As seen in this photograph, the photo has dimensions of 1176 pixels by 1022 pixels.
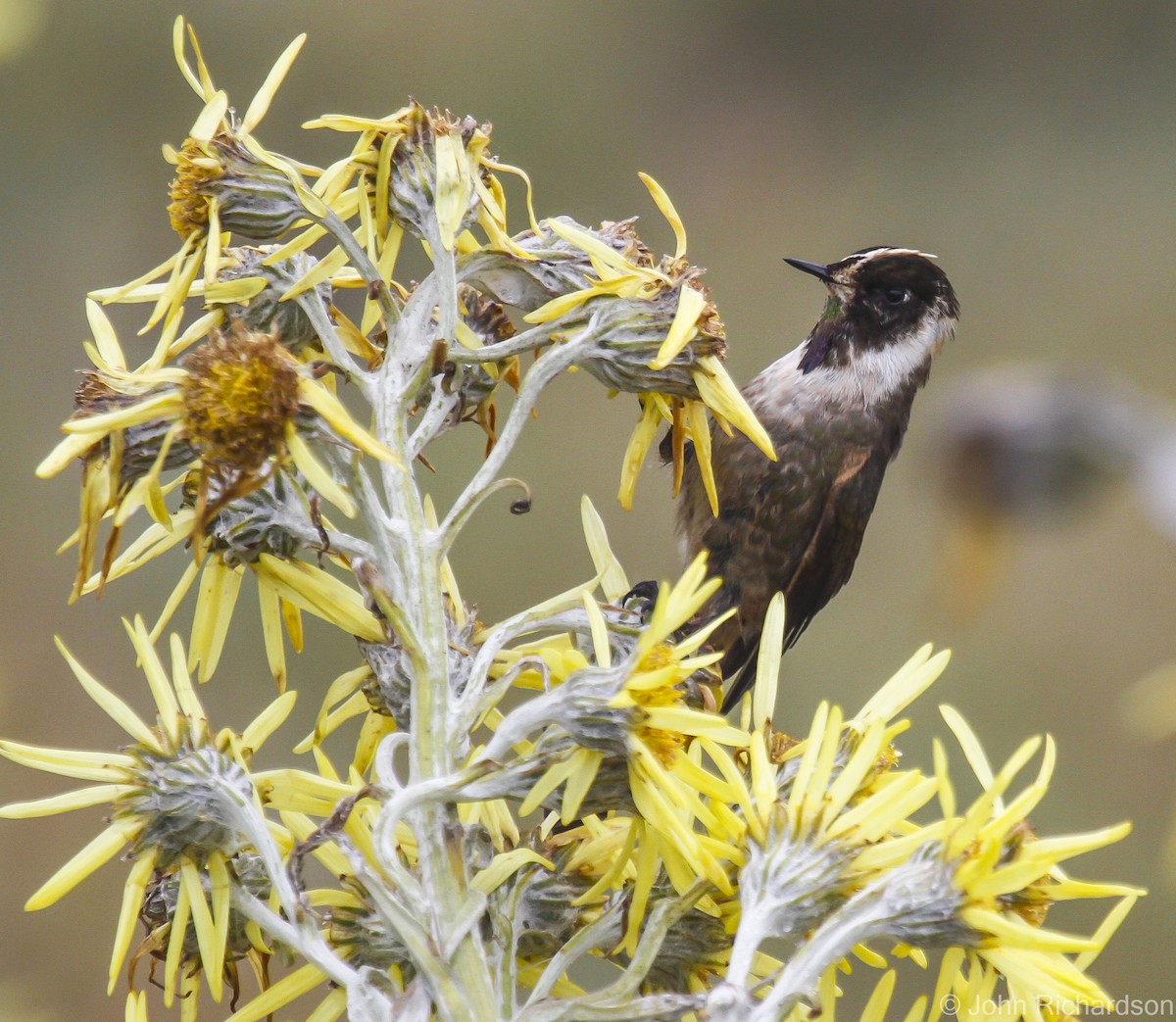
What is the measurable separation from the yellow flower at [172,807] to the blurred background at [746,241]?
2.44 metres

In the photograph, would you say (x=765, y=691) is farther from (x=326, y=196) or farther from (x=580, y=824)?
(x=326, y=196)

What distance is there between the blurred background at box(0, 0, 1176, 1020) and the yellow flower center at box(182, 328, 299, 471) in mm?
2729

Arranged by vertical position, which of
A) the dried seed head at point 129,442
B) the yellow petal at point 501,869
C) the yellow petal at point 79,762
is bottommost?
the yellow petal at point 501,869

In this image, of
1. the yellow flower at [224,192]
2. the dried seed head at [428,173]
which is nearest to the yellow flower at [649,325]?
the dried seed head at [428,173]

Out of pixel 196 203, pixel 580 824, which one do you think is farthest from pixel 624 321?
pixel 580 824

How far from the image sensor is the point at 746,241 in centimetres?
654

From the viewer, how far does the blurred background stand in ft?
15.4

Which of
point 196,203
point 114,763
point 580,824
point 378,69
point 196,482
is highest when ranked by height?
point 378,69

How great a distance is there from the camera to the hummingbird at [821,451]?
118 inches

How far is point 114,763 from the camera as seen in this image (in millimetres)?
1377

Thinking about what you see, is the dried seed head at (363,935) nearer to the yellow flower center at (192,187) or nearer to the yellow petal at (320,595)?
the yellow petal at (320,595)

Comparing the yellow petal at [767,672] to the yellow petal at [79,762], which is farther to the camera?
the yellow petal at [767,672]

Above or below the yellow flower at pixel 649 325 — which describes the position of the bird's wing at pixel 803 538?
below

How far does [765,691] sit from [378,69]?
217 inches
